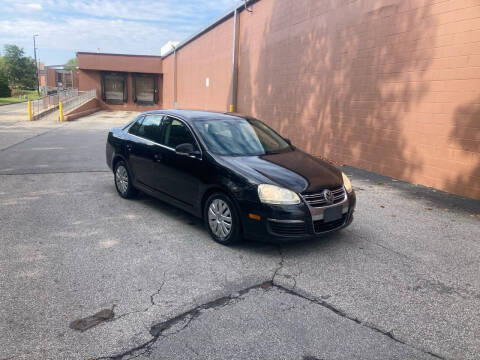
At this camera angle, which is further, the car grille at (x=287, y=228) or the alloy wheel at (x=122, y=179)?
the alloy wheel at (x=122, y=179)

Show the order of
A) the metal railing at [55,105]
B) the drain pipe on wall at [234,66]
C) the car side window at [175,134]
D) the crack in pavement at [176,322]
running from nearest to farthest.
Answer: the crack in pavement at [176,322] < the car side window at [175,134] < the drain pipe on wall at [234,66] < the metal railing at [55,105]

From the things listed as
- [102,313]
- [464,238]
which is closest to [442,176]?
[464,238]

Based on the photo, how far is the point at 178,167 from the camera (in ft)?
17.2

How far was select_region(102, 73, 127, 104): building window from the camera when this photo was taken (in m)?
36.1

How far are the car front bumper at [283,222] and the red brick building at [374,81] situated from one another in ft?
13.6

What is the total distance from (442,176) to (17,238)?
711cm

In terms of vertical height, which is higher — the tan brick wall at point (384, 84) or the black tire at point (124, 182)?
the tan brick wall at point (384, 84)

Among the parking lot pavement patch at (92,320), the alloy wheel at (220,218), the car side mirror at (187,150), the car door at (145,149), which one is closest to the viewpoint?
the parking lot pavement patch at (92,320)

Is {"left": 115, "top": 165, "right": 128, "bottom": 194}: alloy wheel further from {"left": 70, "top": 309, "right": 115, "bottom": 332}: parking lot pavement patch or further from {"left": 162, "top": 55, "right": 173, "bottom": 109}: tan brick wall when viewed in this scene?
{"left": 162, "top": 55, "right": 173, "bottom": 109}: tan brick wall

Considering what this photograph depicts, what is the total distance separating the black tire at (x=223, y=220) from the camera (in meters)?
4.43

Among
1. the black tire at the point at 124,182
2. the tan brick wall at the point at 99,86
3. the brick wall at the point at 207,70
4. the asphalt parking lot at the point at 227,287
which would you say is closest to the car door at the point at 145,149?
the black tire at the point at 124,182

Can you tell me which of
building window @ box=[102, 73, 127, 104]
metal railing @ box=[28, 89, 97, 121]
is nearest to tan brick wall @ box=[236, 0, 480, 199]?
metal railing @ box=[28, 89, 97, 121]

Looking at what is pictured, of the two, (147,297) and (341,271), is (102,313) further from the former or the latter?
(341,271)

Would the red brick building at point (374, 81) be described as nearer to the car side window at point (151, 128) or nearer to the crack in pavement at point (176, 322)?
the car side window at point (151, 128)
